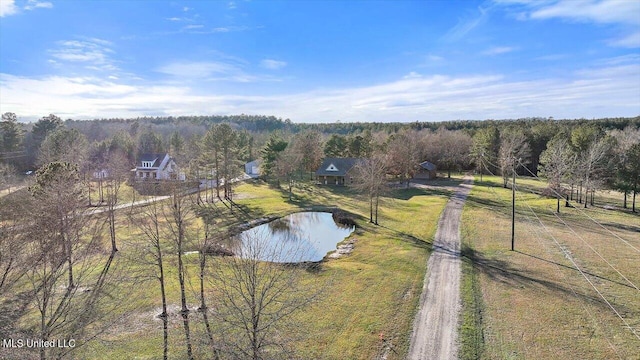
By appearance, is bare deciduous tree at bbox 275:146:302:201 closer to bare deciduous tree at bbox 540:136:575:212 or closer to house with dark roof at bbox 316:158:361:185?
house with dark roof at bbox 316:158:361:185

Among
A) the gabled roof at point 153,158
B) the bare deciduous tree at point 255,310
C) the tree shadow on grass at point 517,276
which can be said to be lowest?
the tree shadow on grass at point 517,276

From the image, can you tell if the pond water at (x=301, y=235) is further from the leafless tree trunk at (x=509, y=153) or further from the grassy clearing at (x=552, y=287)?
the leafless tree trunk at (x=509, y=153)

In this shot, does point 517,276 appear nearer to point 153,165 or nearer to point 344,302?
point 344,302

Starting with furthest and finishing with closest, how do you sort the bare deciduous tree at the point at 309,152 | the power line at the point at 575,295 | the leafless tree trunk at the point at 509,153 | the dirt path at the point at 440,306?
the bare deciduous tree at the point at 309,152 < the leafless tree trunk at the point at 509,153 < the power line at the point at 575,295 < the dirt path at the point at 440,306

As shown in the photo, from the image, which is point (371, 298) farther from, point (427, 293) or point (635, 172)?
point (635, 172)

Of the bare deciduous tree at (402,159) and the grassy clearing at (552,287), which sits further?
the bare deciduous tree at (402,159)

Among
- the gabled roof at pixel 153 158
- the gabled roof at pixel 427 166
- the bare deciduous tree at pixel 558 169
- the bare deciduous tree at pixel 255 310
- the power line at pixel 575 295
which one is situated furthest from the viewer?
the gabled roof at pixel 427 166

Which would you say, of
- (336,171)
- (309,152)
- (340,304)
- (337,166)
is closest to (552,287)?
(340,304)

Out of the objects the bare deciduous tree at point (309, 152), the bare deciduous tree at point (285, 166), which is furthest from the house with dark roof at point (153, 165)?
the bare deciduous tree at point (309, 152)

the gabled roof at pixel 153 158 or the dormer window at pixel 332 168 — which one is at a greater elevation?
the gabled roof at pixel 153 158
